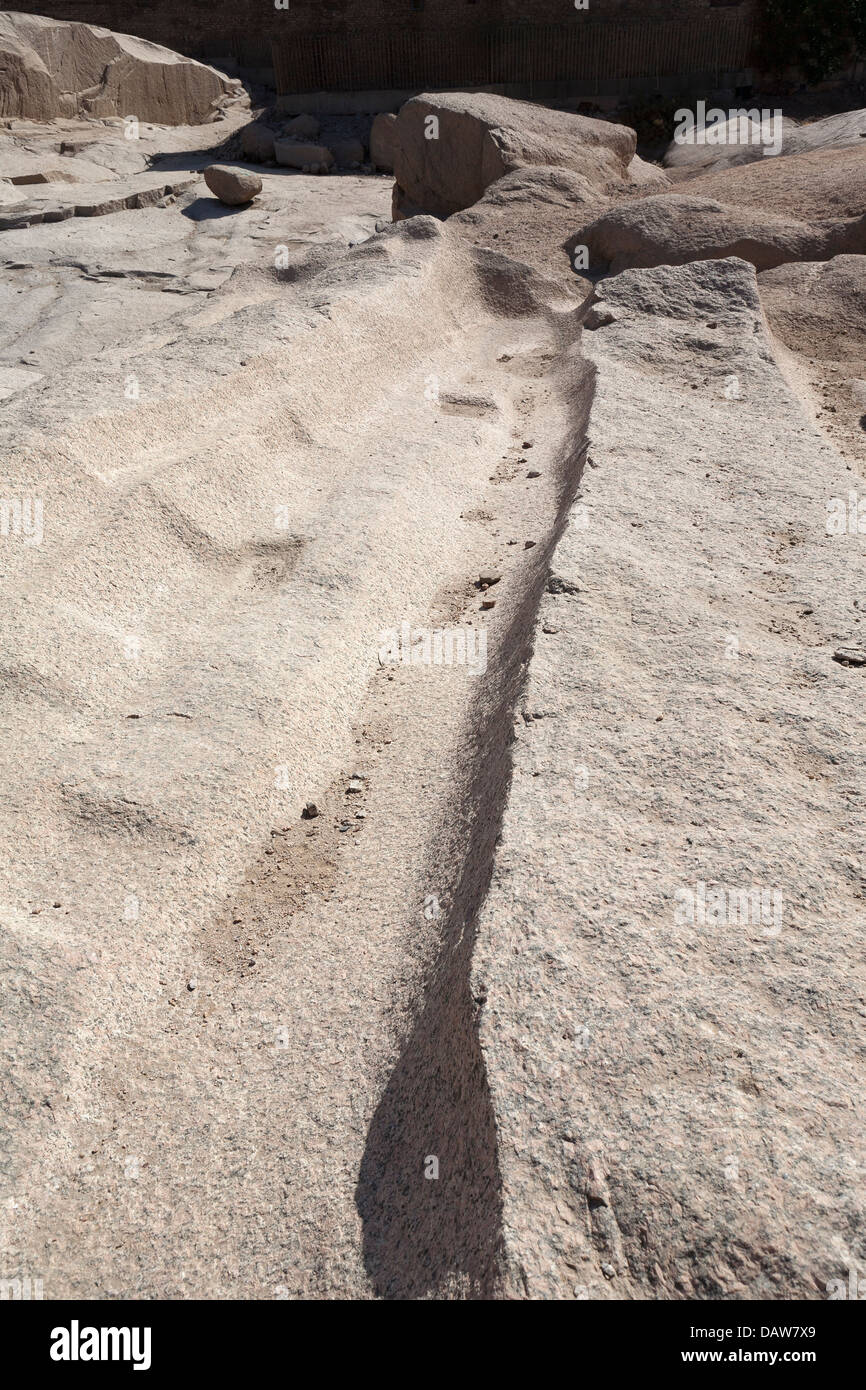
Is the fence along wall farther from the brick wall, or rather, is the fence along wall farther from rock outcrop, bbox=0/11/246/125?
rock outcrop, bbox=0/11/246/125

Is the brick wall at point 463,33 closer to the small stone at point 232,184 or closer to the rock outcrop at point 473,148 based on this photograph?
the small stone at point 232,184

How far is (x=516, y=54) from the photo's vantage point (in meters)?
13.2

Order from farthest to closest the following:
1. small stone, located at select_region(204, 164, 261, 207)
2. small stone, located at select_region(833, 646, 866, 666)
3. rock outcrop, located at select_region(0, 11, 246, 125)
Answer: rock outcrop, located at select_region(0, 11, 246, 125)
small stone, located at select_region(204, 164, 261, 207)
small stone, located at select_region(833, 646, 866, 666)

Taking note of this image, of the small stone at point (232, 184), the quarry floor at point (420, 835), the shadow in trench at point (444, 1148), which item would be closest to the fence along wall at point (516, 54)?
the small stone at point (232, 184)

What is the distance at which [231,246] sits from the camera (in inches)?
314

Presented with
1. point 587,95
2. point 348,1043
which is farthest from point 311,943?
point 587,95

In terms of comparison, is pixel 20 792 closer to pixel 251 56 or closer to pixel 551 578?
pixel 551 578

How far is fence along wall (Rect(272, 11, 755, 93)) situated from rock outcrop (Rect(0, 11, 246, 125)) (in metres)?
1.23

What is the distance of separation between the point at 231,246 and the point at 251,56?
952cm

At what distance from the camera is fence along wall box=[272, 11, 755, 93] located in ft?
42.3

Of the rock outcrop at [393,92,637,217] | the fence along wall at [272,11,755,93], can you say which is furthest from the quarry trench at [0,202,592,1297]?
the fence along wall at [272,11,755,93]

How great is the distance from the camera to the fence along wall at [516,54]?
12.9 metres

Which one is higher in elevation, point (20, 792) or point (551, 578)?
point (551, 578)
